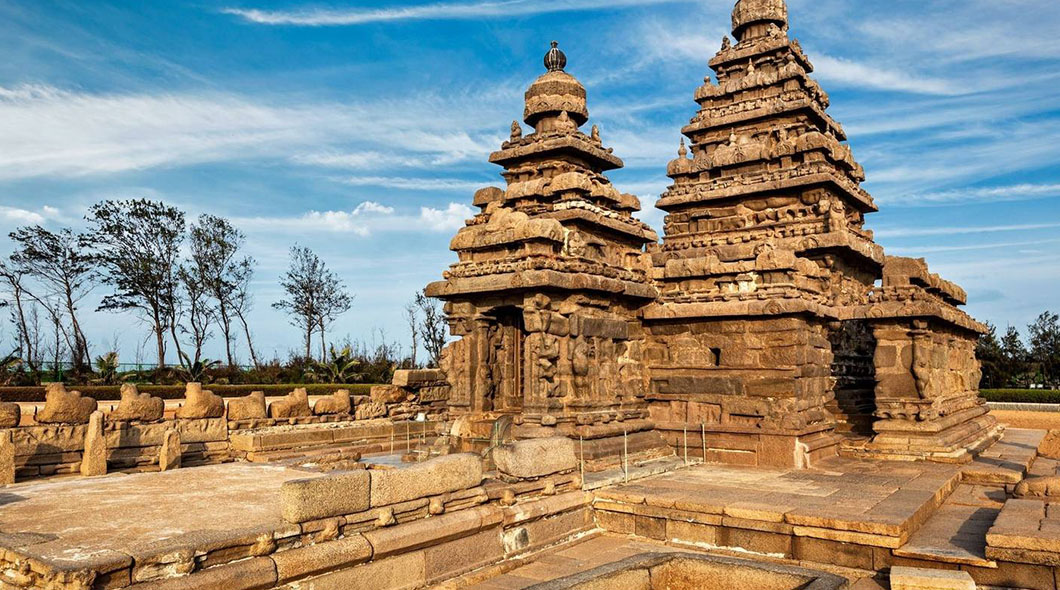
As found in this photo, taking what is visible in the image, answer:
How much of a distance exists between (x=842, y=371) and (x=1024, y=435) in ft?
14.1

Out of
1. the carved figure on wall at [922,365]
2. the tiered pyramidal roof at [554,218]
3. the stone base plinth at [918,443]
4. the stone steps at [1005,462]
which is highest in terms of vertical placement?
the tiered pyramidal roof at [554,218]

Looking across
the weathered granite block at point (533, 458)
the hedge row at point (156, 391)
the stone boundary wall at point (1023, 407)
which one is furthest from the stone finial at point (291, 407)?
the stone boundary wall at point (1023, 407)

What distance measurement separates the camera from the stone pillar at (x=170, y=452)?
1109 cm

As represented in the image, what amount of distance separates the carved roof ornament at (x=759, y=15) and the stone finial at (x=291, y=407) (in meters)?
14.1

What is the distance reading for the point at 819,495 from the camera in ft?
28.1

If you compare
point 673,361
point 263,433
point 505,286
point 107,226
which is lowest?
point 263,433

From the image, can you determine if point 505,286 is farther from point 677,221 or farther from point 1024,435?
point 1024,435

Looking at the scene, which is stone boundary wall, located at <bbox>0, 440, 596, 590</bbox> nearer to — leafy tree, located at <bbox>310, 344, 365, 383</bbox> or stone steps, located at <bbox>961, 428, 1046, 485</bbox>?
stone steps, located at <bbox>961, 428, 1046, 485</bbox>

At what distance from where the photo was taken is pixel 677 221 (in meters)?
18.2

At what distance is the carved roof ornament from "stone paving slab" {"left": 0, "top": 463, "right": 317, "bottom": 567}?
612 inches

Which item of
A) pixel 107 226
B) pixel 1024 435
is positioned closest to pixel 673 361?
pixel 1024 435

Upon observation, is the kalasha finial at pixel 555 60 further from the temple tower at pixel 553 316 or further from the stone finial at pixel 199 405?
the stone finial at pixel 199 405

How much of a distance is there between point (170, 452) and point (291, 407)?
2.69 m

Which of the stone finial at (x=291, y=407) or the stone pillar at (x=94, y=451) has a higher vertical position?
the stone finial at (x=291, y=407)
